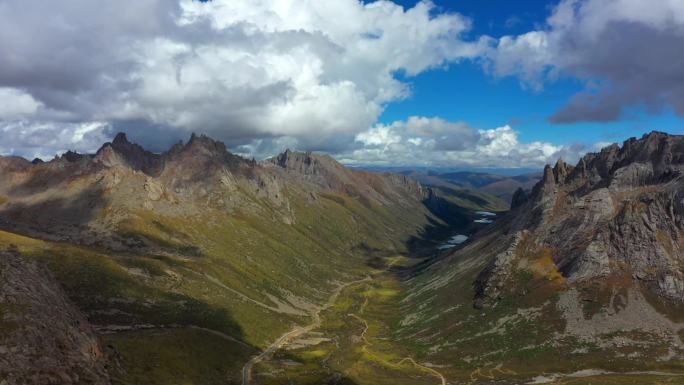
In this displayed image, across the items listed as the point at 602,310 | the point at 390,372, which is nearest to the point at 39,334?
the point at 390,372

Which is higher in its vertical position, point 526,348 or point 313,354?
point 526,348

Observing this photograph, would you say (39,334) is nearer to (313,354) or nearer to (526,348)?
(313,354)

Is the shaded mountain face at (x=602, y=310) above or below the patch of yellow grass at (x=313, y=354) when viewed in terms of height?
above

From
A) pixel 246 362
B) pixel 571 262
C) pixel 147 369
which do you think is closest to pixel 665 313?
pixel 571 262

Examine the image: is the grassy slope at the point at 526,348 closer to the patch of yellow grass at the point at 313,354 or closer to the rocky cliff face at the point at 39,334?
the patch of yellow grass at the point at 313,354

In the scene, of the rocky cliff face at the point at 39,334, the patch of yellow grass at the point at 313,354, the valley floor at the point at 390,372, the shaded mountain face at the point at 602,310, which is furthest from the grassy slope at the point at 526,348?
the rocky cliff face at the point at 39,334

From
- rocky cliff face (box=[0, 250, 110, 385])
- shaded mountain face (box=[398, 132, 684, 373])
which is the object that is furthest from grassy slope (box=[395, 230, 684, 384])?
rocky cliff face (box=[0, 250, 110, 385])

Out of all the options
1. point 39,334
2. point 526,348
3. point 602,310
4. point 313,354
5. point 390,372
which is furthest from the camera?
point 313,354

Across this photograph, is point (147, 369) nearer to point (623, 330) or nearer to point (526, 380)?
point (526, 380)
